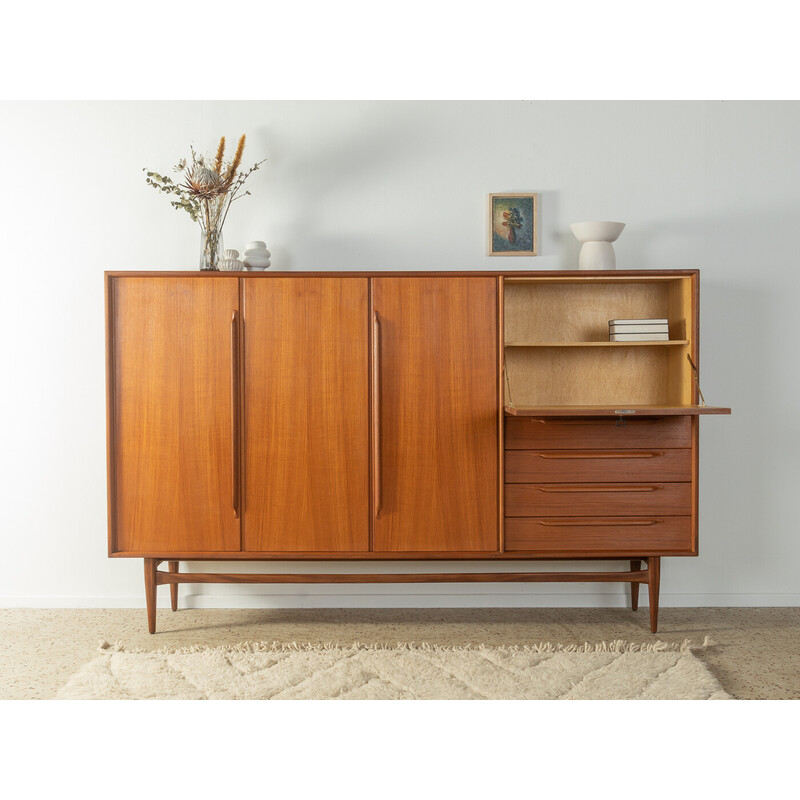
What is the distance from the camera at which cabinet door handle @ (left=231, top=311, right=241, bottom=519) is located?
10.6 ft

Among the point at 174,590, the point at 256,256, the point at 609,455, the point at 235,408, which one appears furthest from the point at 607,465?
the point at 174,590

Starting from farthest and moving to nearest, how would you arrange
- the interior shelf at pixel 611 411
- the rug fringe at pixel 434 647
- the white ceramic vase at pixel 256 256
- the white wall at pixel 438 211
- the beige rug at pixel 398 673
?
the white wall at pixel 438 211 → the white ceramic vase at pixel 256 256 → the rug fringe at pixel 434 647 → the interior shelf at pixel 611 411 → the beige rug at pixel 398 673

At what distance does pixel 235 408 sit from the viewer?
3.24 m

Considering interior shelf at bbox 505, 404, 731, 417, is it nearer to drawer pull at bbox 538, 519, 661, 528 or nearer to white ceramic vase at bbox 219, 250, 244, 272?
drawer pull at bbox 538, 519, 661, 528

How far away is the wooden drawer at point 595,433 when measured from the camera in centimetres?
325

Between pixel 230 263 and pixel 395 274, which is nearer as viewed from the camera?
pixel 395 274

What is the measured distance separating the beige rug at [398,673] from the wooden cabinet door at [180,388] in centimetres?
55

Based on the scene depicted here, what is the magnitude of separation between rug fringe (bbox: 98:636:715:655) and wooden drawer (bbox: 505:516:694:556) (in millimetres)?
399

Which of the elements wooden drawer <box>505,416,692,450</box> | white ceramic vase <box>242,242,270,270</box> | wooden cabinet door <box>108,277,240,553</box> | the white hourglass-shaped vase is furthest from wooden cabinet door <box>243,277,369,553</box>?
the white hourglass-shaped vase

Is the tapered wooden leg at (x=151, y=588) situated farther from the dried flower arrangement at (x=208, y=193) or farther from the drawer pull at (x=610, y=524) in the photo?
the drawer pull at (x=610, y=524)

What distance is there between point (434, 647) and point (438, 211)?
214 cm

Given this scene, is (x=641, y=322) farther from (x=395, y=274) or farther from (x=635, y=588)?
(x=635, y=588)

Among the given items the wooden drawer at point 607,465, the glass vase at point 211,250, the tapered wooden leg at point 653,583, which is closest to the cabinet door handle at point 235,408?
the glass vase at point 211,250

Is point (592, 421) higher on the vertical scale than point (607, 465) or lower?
higher
